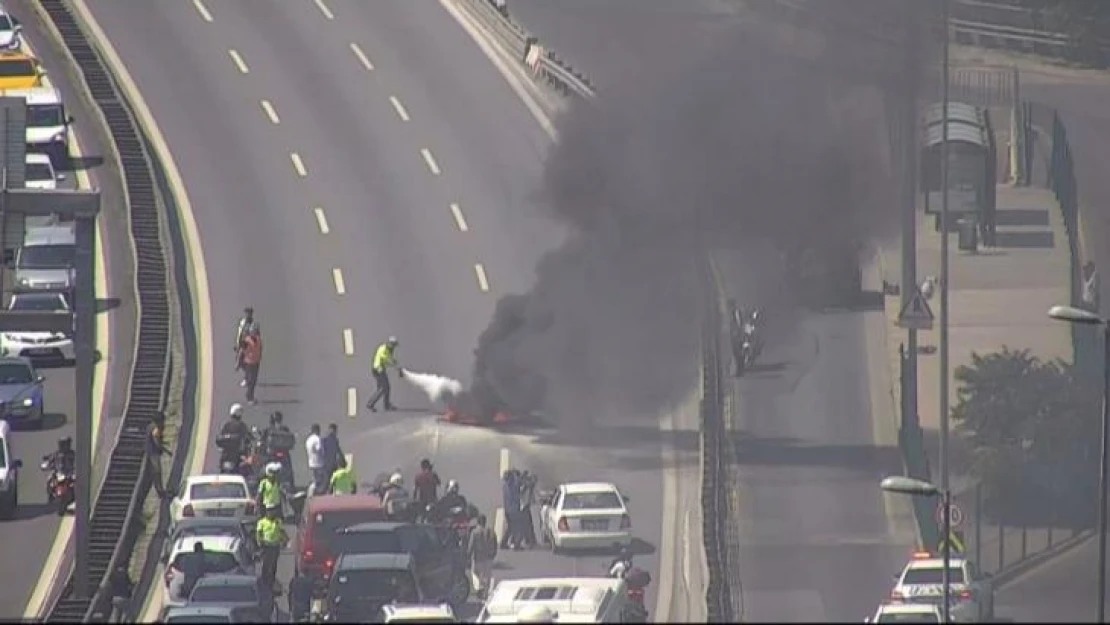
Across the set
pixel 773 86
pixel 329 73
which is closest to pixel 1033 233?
pixel 773 86

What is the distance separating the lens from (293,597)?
6619 cm

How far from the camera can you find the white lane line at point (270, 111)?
329 ft

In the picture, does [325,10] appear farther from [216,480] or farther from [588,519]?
[588,519]

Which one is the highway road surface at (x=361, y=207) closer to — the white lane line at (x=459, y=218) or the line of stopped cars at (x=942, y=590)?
the white lane line at (x=459, y=218)

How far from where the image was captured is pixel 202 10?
109 m

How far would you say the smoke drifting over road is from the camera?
82.6m

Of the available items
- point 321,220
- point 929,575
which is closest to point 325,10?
point 321,220

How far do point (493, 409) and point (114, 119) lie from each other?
2083 cm

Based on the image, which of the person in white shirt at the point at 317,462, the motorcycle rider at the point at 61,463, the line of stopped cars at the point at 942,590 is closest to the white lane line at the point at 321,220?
the motorcycle rider at the point at 61,463

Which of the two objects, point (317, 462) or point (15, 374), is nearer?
point (317, 462)

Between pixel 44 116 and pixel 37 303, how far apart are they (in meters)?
11.7

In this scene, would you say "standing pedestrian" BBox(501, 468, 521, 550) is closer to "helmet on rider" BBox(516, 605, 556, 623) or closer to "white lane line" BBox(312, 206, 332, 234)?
"helmet on rider" BBox(516, 605, 556, 623)

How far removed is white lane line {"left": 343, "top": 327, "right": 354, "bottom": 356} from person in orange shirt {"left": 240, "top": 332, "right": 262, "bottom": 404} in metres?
3.95

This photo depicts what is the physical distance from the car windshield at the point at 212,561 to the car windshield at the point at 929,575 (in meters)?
11.2
